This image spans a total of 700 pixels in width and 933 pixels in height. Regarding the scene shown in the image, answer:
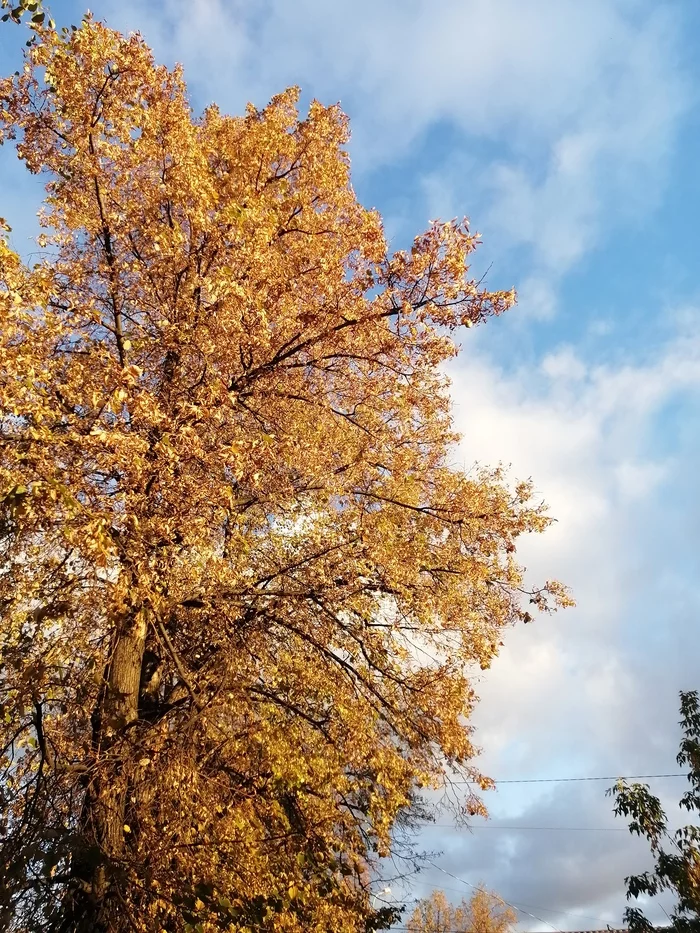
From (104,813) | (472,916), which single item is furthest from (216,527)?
(472,916)

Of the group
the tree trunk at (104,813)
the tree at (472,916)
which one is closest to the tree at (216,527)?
the tree trunk at (104,813)

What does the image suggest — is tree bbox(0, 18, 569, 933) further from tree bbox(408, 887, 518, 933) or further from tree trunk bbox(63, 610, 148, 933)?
tree bbox(408, 887, 518, 933)

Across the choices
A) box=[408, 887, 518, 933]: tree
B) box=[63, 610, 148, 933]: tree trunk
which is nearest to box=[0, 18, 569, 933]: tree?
box=[63, 610, 148, 933]: tree trunk

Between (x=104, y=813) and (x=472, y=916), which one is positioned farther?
(x=472, y=916)

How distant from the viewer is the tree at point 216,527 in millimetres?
5902

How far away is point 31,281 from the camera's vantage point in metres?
5.43

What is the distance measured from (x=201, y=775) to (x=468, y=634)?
3.66 metres

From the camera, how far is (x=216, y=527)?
7.34m

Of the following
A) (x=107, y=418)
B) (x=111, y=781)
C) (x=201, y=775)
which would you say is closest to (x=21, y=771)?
(x=111, y=781)

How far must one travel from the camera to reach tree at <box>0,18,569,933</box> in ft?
19.4

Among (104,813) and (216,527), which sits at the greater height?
(216,527)

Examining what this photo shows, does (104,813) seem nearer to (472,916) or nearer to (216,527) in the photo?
(216,527)

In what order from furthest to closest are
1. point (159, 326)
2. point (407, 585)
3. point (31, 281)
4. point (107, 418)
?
1. point (407, 585)
2. point (159, 326)
3. point (107, 418)
4. point (31, 281)

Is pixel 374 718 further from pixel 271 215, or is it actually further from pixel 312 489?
pixel 271 215
